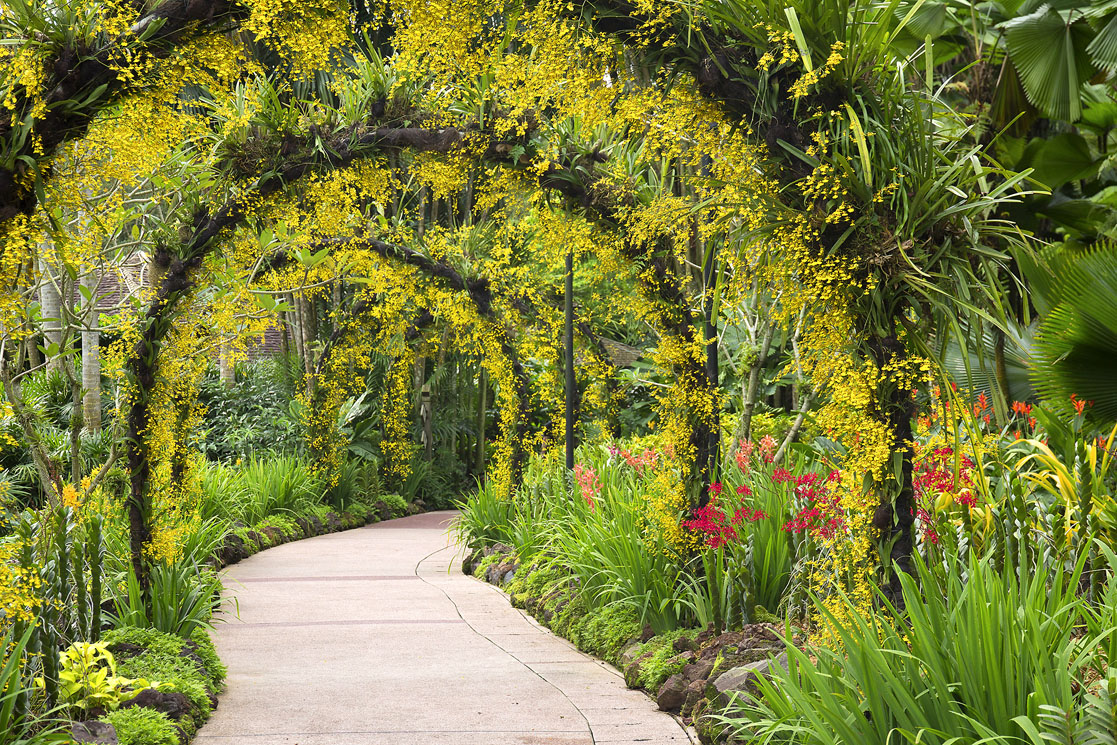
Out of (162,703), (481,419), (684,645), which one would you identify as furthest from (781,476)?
(481,419)

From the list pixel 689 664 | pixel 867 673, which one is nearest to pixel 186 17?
pixel 867 673

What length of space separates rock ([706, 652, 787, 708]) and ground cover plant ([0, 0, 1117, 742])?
4 cm

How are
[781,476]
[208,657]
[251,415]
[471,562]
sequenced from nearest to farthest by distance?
[208,657] < [781,476] < [471,562] < [251,415]

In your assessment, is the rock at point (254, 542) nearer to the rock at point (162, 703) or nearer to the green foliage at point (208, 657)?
the green foliage at point (208, 657)

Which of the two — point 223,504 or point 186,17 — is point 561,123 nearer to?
point 186,17

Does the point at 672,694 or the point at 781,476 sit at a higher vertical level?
the point at 781,476

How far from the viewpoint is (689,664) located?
5504mm

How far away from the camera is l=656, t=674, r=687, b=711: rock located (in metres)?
5.26

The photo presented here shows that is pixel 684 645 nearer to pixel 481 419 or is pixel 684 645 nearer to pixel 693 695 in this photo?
pixel 693 695

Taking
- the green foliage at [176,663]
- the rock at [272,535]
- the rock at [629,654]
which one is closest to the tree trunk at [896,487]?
the rock at [629,654]

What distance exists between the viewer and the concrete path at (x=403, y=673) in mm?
4887

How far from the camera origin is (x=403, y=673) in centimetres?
616

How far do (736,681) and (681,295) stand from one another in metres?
3.08

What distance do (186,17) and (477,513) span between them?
8623mm
